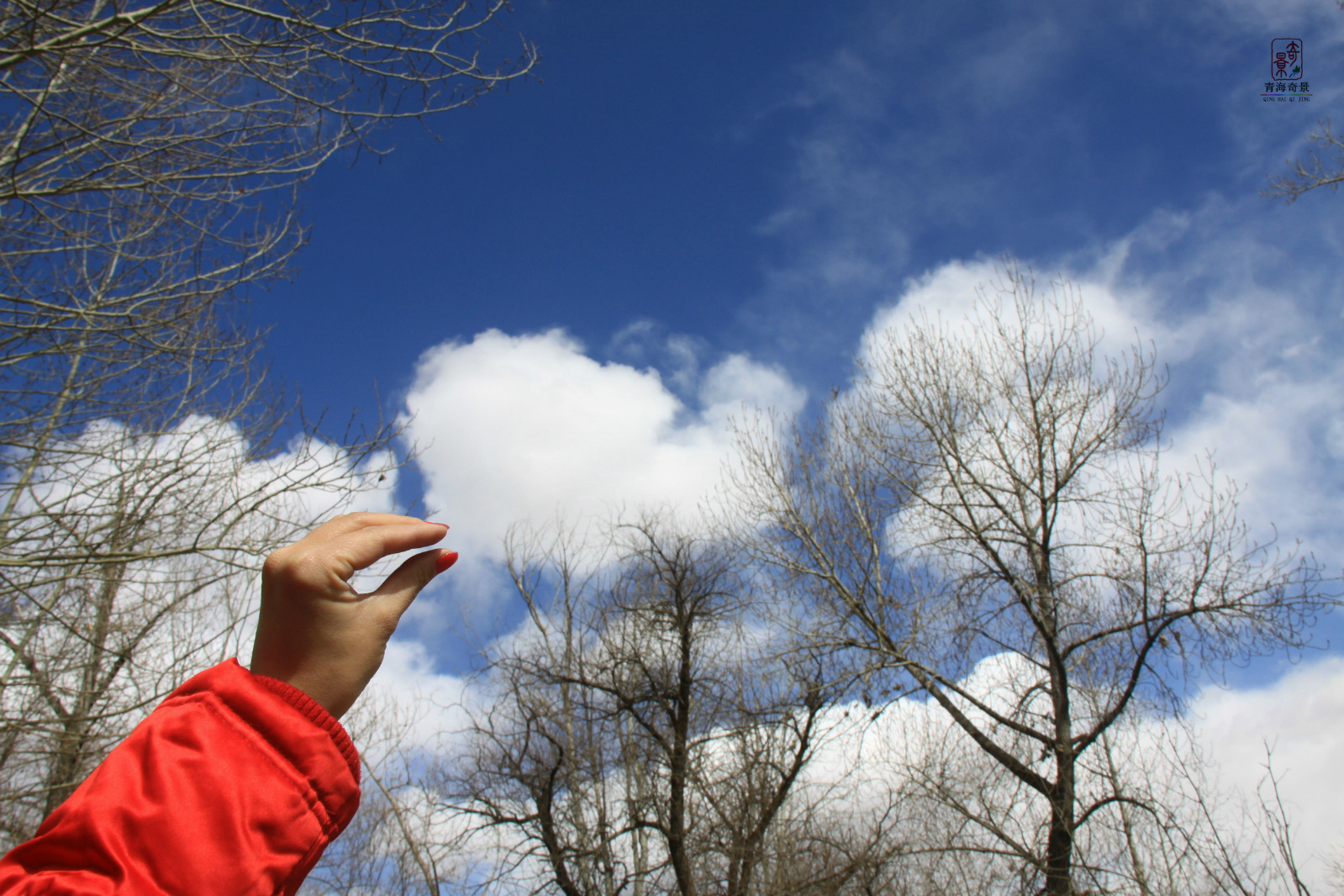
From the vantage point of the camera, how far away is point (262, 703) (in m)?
0.72

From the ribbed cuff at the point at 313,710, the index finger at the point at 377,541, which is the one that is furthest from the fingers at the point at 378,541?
the ribbed cuff at the point at 313,710

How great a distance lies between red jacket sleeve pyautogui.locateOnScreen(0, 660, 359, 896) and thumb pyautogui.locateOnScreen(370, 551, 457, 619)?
0.43ft

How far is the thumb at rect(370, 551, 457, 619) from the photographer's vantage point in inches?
32.9

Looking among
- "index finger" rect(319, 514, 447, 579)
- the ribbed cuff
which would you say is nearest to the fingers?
"index finger" rect(319, 514, 447, 579)

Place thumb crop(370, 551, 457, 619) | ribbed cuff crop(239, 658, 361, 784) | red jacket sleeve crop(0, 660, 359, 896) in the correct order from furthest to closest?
thumb crop(370, 551, 457, 619) → ribbed cuff crop(239, 658, 361, 784) → red jacket sleeve crop(0, 660, 359, 896)

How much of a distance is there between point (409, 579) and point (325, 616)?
4.7 inches

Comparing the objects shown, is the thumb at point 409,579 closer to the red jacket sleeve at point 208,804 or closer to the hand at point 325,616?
the hand at point 325,616

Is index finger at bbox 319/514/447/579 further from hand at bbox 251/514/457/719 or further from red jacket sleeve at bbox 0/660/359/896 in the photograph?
red jacket sleeve at bbox 0/660/359/896

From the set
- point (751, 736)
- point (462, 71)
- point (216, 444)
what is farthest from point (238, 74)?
point (751, 736)

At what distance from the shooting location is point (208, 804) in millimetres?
665

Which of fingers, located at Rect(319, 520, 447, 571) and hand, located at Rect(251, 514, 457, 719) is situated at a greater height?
fingers, located at Rect(319, 520, 447, 571)

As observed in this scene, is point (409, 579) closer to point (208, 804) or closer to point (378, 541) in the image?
point (378, 541)

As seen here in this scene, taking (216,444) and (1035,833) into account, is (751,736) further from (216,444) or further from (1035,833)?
(216,444)

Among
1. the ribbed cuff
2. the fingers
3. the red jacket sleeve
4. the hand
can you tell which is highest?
the fingers
